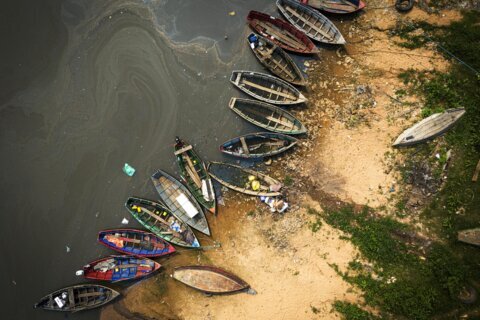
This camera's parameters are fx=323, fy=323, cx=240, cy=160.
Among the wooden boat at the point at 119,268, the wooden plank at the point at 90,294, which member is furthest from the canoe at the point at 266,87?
the wooden plank at the point at 90,294

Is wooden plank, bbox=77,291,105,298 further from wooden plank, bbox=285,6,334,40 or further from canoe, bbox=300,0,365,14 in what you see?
canoe, bbox=300,0,365,14

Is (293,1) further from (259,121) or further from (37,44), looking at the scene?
(37,44)

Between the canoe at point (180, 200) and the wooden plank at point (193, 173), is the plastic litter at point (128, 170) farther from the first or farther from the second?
the wooden plank at point (193, 173)

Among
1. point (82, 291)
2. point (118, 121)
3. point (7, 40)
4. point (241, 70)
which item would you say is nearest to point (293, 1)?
point (241, 70)

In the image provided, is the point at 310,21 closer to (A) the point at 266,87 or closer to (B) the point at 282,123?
(A) the point at 266,87

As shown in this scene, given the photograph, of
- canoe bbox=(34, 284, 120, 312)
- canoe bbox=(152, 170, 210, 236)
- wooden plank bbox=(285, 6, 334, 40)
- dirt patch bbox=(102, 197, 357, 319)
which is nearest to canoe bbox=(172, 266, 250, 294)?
dirt patch bbox=(102, 197, 357, 319)

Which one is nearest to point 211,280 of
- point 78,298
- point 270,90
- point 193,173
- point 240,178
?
point 240,178
